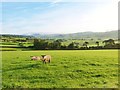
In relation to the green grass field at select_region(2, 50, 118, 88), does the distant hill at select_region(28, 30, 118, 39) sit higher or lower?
higher

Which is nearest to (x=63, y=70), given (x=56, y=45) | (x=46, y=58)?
(x=46, y=58)

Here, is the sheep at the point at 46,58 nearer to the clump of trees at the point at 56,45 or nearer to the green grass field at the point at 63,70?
the green grass field at the point at 63,70

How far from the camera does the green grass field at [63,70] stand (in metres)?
7.86

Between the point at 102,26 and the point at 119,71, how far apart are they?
7.21 ft

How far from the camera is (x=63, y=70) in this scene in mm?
8969

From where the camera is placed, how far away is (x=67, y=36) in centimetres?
1001

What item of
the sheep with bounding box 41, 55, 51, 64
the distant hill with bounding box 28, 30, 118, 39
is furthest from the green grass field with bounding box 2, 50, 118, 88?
the distant hill with bounding box 28, 30, 118, 39

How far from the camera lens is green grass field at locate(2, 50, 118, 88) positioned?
25.8 feet

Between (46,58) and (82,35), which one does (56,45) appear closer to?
(46,58)

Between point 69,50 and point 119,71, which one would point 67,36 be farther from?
point 119,71

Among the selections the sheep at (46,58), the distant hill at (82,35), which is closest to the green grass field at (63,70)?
the sheep at (46,58)

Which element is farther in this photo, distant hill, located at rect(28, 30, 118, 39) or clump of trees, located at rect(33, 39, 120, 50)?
clump of trees, located at rect(33, 39, 120, 50)

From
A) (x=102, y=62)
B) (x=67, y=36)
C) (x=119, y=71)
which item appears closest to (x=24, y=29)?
(x=67, y=36)

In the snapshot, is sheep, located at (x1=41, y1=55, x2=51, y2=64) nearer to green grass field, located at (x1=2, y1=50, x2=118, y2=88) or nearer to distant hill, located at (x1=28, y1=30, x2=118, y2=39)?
green grass field, located at (x1=2, y1=50, x2=118, y2=88)
